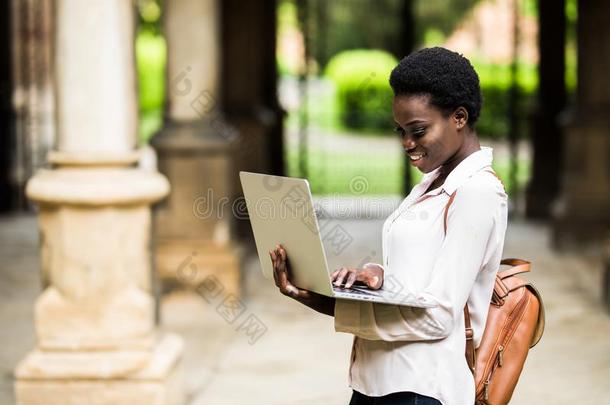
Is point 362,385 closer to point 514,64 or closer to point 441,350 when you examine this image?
point 441,350

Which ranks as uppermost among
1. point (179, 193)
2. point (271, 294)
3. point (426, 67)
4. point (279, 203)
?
point (426, 67)

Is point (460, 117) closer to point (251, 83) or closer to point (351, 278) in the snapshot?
point (351, 278)

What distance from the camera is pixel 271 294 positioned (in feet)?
31.3

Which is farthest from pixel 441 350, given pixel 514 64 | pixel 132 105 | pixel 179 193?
pixel 514 64

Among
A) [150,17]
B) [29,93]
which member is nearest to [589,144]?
[29,93]

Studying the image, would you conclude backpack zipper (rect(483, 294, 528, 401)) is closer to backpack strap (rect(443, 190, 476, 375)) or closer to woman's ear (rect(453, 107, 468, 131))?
backpack strap (rect(443, 190, 476, 375))

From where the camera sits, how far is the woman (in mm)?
2408

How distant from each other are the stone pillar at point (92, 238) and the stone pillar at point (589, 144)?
696cm

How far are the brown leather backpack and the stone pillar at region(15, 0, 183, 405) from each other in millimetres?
2951

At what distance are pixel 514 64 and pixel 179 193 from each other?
6.03 m

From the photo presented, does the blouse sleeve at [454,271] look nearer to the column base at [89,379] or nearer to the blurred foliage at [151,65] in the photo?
the column base at [89,379]
